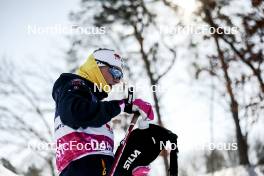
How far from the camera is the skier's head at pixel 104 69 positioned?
3879 mm

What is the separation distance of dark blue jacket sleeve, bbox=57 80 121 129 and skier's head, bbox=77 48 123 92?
0.42m

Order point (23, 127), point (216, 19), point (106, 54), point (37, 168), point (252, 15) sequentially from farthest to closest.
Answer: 1. point (37, 168)
2. point (23, 127)
3. point (216, 19)
4. point (252, 15)
5. point (106, 54)

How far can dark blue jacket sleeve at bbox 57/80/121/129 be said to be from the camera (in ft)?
10.5

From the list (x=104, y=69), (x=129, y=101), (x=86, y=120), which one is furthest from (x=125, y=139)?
(x=104, y=69)

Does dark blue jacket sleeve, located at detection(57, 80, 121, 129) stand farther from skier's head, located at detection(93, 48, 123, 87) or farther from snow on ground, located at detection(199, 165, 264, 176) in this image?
snow on ground, located at detection(199, 165, 264, 176)

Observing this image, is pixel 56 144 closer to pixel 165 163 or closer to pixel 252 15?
pixel 252 15

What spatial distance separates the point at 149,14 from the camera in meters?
16.7

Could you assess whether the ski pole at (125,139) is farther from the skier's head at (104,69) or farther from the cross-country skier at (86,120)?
the skier's head at (104,69)

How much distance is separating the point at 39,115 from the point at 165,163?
698 centimetres

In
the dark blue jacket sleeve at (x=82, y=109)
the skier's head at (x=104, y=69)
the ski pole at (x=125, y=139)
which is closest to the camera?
the dark blue jacket sleeve at (x=82, y=109)

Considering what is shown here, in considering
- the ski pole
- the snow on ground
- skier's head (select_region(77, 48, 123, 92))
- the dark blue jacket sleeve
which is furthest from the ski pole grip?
the snow on ground

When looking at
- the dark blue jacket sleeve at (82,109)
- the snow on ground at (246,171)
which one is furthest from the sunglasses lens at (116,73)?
the snow on ground at (246,171)

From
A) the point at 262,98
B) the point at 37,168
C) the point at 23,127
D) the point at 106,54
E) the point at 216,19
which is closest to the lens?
the point at 106,54

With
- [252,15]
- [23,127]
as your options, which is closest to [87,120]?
[252,15]
